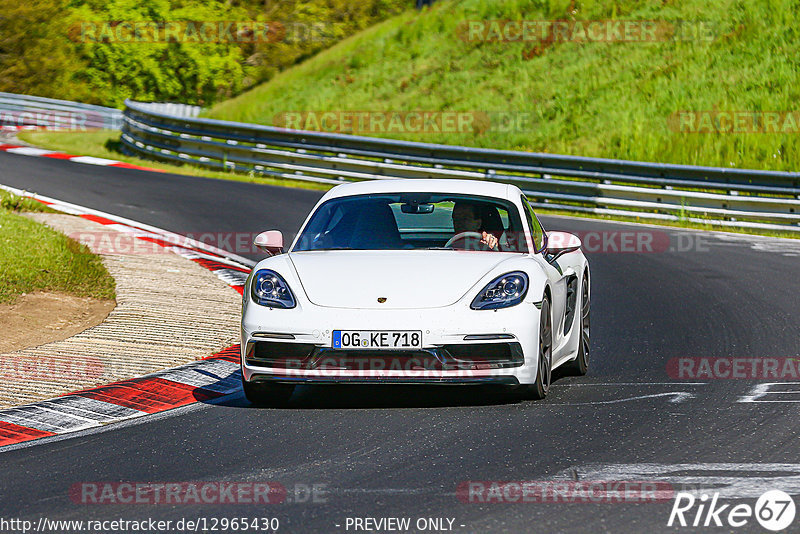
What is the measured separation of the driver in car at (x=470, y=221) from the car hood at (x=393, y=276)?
0.35 metres

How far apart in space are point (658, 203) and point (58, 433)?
14.7 metres

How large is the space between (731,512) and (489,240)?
3.57 m

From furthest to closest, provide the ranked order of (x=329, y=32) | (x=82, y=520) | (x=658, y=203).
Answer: (x=329, y=32) < (x=658, y=203) < (x=82, y=520)

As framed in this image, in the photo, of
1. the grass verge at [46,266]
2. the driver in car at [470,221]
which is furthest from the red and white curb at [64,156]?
the driver in car at [470,221]

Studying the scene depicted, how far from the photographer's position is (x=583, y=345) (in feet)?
28.7

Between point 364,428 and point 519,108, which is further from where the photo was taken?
point 519,108

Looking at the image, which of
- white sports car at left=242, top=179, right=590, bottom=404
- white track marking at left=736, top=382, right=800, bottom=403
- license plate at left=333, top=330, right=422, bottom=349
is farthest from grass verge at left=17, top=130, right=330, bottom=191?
license plate at left=333, top=330, right=422, bottom=349

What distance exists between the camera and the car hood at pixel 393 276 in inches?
283

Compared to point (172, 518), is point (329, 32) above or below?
above

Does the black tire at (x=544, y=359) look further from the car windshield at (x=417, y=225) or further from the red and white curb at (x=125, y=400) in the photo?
the red and white curb at (x=125, y=400)

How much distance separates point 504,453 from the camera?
20.1 feet

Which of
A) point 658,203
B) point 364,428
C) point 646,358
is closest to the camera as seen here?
point 364,428

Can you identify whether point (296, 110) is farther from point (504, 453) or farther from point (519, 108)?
point (504, 453)

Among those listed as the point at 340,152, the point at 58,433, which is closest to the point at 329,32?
the point at 340,152
